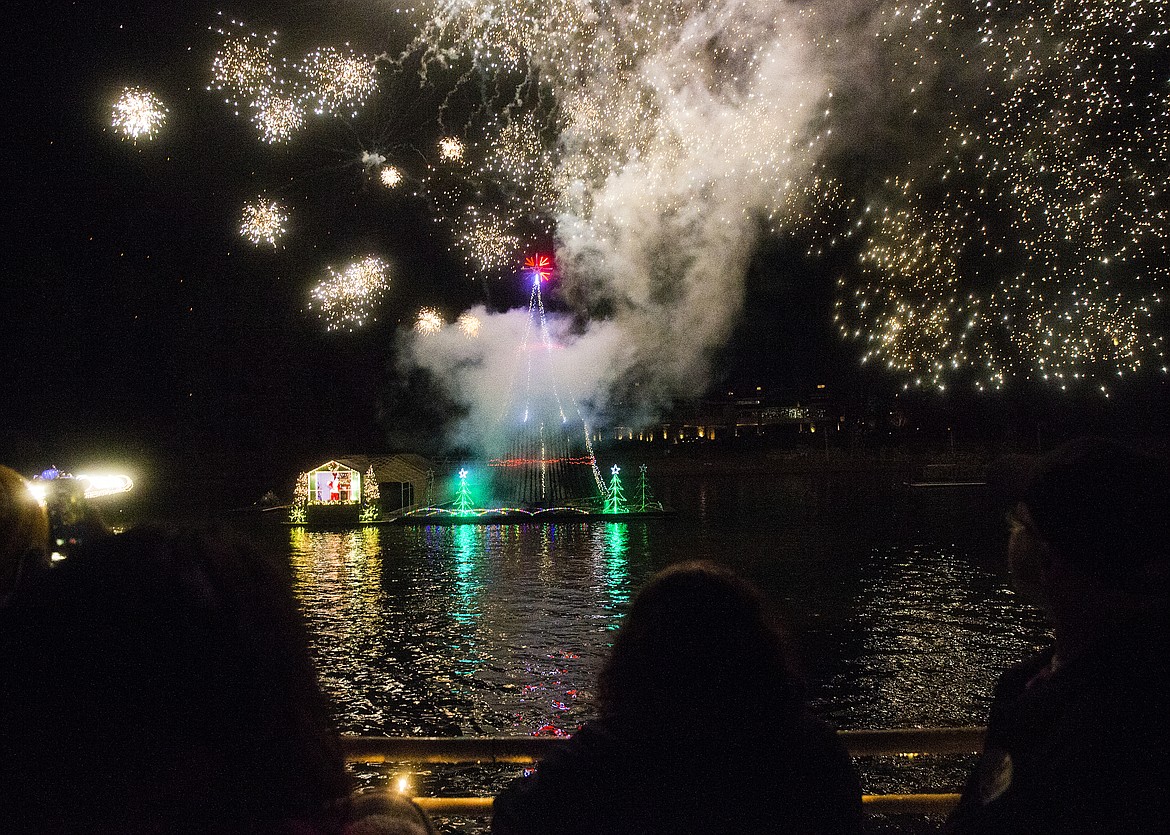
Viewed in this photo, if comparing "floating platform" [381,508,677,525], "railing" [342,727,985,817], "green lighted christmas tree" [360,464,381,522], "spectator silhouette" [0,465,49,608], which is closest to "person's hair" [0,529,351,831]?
"spectator silhouette" [0,465,49,608]

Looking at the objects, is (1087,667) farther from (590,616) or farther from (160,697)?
(590,616)

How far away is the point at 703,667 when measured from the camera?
1.56m

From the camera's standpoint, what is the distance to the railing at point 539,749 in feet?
9.23

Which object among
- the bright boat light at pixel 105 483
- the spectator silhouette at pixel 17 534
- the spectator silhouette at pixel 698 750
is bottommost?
the spectator silhouette at pixel 698 750

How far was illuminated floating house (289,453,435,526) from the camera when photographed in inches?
1220

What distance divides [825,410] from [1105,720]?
11382cm

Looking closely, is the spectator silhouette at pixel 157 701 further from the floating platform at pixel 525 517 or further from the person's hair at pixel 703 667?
the floating platform at pixel 525 517

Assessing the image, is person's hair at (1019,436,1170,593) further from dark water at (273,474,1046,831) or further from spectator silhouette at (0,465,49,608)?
dark water at (273,474,1046,831)

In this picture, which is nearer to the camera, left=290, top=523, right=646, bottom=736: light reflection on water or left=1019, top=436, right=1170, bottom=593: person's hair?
left=1019, top=436, right=1170, bottom=593: person's hair

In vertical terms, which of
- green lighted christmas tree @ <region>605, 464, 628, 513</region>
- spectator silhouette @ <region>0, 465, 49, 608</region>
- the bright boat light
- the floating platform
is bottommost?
the floating platform

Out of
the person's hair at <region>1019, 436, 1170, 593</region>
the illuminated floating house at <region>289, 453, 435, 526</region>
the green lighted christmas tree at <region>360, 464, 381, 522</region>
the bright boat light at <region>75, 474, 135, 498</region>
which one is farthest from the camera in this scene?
the green lighted christmas tree at <region>360, 464, 381, 522</region>

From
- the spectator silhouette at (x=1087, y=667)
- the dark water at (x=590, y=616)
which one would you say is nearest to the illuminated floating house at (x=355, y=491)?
the dark water at (x=590, y=616)

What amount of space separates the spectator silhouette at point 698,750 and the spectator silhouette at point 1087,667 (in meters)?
0.35

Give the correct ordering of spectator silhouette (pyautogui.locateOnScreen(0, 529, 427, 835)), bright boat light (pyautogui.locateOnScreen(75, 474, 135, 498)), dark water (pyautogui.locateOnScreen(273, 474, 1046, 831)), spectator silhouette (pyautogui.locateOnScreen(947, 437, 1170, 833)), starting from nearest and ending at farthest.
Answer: spectator silhouette (pyautogui.locateOnScreen(0, 529, 427, 835)) → spectator silhouette (pyautogui.locateOnScreen(947, 437, 1170, 833)) → bright boat light (pyautogui.locateOnScreen(75, 474, 135, 498)) → dark water (pyautogui.locateOnScreen(273, 474, 1046, 831))
